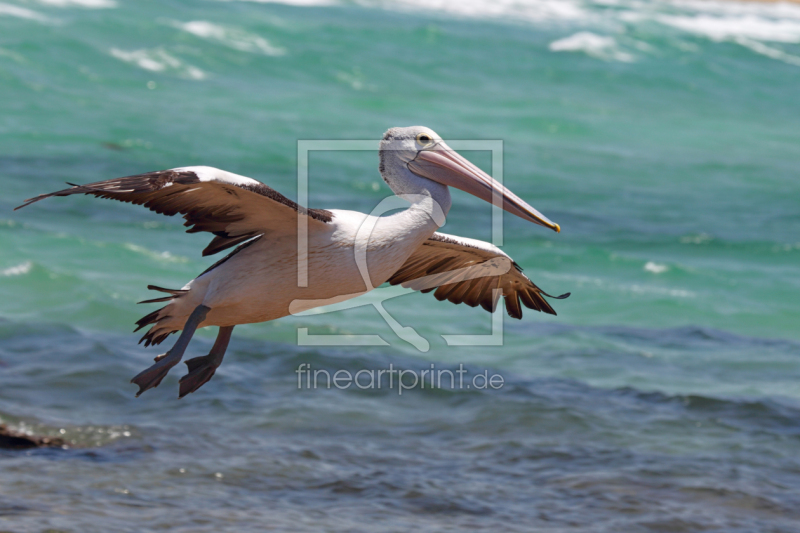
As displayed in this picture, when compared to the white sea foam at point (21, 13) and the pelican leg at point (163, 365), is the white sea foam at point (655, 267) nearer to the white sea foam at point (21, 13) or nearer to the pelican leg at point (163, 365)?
the pelican leg at point (163, 365)

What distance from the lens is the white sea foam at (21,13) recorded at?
30152 mm

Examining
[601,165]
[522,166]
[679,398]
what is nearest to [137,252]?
[679,398]

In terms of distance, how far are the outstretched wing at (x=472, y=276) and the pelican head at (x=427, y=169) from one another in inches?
40.2

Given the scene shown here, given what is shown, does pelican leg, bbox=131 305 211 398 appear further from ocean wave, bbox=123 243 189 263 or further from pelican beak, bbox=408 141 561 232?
ocean wave, bbox=123 243 189 263

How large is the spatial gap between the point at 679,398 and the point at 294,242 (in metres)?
6.73

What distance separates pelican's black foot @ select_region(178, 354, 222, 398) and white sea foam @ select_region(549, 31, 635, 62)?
117ft

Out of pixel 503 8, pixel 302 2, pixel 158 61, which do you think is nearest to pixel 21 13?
pixel 158 61

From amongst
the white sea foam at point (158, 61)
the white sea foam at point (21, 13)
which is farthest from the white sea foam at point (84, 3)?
the white sea foam at point (158, 61)

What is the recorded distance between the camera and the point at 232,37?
A: 3309 centimetres

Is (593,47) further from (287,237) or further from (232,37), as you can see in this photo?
(287,237)

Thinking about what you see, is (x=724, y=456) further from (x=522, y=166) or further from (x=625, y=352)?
(x=522, y=166)

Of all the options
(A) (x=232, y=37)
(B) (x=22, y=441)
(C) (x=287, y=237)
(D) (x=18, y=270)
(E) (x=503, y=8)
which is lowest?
(B) (x=22, y=441)

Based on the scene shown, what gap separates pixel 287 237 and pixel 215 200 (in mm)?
542

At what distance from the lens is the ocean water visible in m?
8.30
